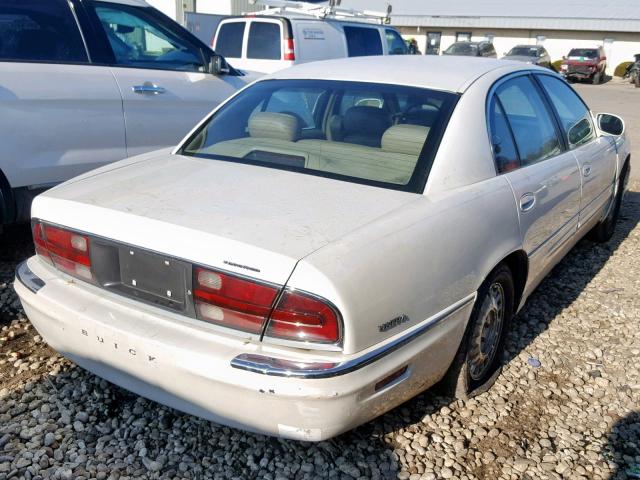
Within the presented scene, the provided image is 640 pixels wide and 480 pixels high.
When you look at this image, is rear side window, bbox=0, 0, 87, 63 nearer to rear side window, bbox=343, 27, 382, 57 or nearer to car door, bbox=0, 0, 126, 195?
car door, bbox=0, 0, 126, 195

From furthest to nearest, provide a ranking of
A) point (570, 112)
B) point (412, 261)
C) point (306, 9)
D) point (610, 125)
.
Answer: point (306, 9) → point (610, 125) → point (570, 112) → point (412, 261)

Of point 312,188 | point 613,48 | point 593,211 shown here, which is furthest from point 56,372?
point 613,48

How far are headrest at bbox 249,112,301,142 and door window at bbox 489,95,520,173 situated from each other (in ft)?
3.13

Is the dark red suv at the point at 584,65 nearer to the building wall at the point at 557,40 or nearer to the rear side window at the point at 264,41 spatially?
the building wall at the point at 557,40

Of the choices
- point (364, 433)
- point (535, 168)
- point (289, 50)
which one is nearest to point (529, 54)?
point (289, 50)

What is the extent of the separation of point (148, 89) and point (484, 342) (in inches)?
121

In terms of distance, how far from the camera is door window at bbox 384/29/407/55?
40.4ft

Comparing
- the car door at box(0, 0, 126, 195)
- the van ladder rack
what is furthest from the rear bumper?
the van ladder rack

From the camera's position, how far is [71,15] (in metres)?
4.31

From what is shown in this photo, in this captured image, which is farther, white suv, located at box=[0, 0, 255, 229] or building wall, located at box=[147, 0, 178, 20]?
building wall, located at box=[147, 0, 178, 20]

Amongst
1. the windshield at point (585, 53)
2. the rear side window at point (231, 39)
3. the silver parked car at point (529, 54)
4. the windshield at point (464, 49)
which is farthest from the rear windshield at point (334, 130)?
the windshield at point (585, 53)

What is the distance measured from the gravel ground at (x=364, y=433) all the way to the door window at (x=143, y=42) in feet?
7.06

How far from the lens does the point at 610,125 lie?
459 centimetres

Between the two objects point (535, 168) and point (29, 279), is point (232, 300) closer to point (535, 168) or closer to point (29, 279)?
point (29, 279)
